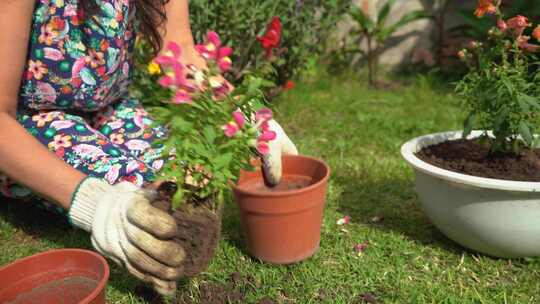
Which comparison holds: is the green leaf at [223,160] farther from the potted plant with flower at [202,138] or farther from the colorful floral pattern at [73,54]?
the colorful floral pattern at [73,54]

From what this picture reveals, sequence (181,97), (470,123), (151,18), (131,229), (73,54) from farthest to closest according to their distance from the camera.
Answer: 1. (151,18)
2. (73,54)
3. (470,123)
4. (131,229)
5. (181,97)

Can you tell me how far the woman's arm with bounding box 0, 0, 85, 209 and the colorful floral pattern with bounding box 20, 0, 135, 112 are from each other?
14.0 inches

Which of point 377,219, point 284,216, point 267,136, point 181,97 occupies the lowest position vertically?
point 377,219

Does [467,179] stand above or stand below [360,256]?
above

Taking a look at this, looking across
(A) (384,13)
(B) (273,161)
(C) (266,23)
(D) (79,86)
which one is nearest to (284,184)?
(B) (273,161)

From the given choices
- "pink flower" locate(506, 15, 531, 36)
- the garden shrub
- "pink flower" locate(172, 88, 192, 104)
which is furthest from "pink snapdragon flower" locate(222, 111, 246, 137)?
the garden shrub

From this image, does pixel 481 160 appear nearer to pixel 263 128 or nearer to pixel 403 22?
pixel 263 128

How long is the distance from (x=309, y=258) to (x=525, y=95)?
2.87 feet

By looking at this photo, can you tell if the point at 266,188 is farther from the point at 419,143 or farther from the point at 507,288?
the point at 507,288

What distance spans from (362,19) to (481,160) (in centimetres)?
268

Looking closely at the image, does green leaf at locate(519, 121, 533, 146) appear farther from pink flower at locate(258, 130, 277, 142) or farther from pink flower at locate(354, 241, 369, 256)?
pink flower at locate(258, 130, 277, 142)

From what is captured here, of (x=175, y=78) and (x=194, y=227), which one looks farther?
(x=194, y=227)

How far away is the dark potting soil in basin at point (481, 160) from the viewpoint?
174cm

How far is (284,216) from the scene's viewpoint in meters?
1.70
